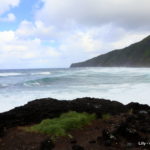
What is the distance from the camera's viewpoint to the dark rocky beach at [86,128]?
720cm

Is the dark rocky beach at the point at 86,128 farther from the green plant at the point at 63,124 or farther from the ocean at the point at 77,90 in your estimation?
the ocean at the point at 77,90

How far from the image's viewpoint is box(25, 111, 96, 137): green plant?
7.86 metres

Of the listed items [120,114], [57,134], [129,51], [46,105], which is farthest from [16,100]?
[129,51]

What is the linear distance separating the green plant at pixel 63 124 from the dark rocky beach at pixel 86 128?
0.15 m

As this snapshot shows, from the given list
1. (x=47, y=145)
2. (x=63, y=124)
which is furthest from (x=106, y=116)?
(x=47, y=145)

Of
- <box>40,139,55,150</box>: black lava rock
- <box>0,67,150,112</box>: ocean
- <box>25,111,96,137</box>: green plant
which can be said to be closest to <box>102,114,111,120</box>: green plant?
<box>25,111,96,137</box>: green plant

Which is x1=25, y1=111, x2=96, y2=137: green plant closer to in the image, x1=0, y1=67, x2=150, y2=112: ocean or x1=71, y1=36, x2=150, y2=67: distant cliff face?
x1=0, y1=67, x2=150, y2=112: ocean

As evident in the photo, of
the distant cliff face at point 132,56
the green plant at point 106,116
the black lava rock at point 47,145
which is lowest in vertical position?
the black lava rock at point 47,145

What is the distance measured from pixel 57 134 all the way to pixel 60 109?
83.1 inches

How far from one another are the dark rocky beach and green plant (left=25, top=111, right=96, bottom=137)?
5.8 inches

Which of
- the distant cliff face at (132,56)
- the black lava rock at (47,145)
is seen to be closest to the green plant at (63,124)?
the black lava rock at (47,145)

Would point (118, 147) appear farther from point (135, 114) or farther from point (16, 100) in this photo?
point (16, 100)

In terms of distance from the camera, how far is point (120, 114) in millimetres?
9617

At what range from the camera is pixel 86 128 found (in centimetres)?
831
